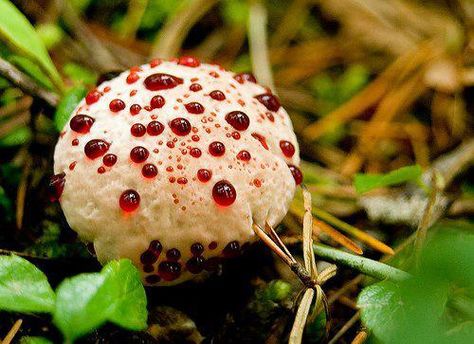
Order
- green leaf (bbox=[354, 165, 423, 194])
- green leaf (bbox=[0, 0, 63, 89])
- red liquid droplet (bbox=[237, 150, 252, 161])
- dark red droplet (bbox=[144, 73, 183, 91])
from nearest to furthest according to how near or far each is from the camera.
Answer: red liquid droplet (bbox=[237, 150, 252, 161]), dark red droplet (bbox=[144, 73, 183, 91]), green leaf (bbox=[354, 165, 423, 194]), green leaf (bbox=[0, 0, 63, 89])

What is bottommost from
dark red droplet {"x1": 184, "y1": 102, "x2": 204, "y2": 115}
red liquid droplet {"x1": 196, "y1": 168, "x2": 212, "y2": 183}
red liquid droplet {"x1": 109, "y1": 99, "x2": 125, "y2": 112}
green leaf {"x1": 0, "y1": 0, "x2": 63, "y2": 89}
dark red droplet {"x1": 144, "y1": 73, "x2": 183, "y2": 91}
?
red liquid droplet {"x1": 196, "y1": 168, "x2": 212, "y2": 183}

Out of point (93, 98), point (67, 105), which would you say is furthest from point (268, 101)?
point (67, 105)

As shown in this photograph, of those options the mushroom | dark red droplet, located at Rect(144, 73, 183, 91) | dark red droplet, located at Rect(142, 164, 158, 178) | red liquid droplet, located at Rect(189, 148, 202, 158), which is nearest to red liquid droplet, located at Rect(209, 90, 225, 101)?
the mushroom

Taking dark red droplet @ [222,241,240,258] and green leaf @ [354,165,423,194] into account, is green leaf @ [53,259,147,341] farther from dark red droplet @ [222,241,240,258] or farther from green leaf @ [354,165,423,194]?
green leaf @ [354,165,423,194]

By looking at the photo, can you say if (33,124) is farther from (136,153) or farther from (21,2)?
(21,2)

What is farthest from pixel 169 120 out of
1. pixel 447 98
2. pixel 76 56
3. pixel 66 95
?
pixel 447 98

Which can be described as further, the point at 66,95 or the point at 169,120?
the point at 66,95
